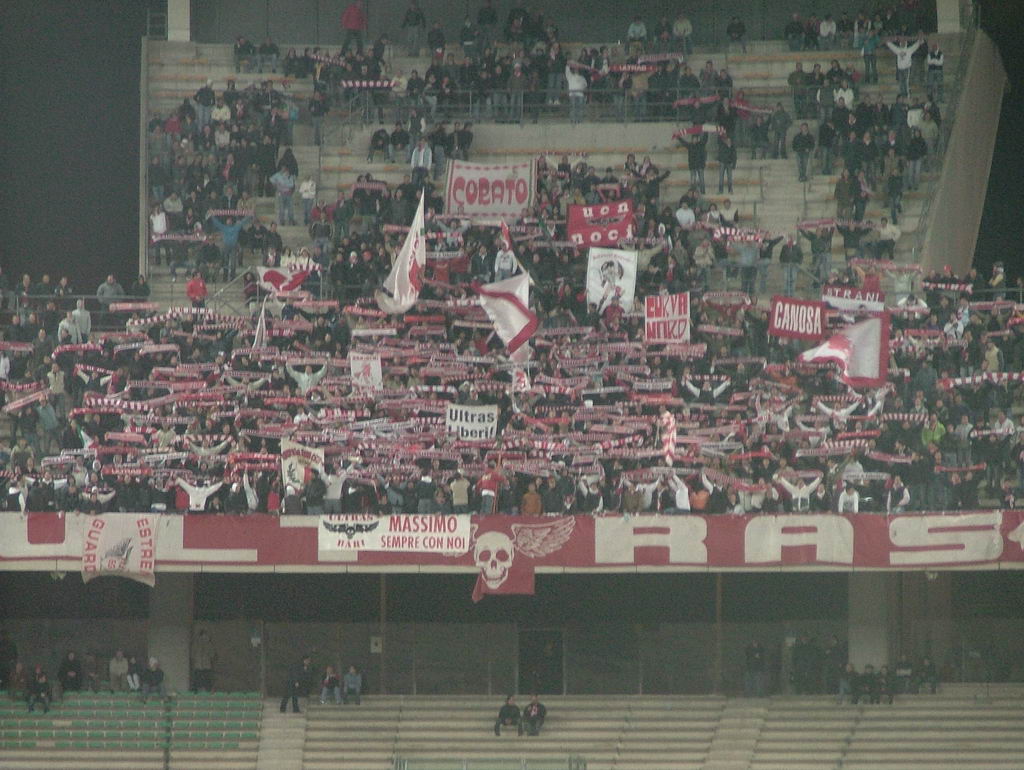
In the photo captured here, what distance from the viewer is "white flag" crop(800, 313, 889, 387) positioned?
36688mm

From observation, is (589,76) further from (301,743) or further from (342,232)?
(301,743)

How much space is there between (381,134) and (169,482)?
1157cm

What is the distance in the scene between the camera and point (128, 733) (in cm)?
3609

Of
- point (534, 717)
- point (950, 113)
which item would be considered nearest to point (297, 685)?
point (534, 717)

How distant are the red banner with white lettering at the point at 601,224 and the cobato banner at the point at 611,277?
0.96 metres

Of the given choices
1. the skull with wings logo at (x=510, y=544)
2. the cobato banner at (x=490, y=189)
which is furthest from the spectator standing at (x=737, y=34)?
the skull with wings logo at (x=510, y=544)

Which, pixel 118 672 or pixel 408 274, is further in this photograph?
pixel 118 672

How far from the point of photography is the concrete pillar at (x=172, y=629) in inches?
1502

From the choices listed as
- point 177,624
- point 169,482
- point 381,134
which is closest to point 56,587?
point 177,624

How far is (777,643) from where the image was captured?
3919 centimetres

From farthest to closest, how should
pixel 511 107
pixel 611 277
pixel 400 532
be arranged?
pixel 511 107 → pixel 611 277 → pixel 400 532

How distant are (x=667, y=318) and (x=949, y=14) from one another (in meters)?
13.5

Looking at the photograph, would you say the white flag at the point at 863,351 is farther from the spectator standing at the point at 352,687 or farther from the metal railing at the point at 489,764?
the spectator standing at the point at 352,687

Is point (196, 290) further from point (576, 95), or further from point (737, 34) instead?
point (737, 34)
